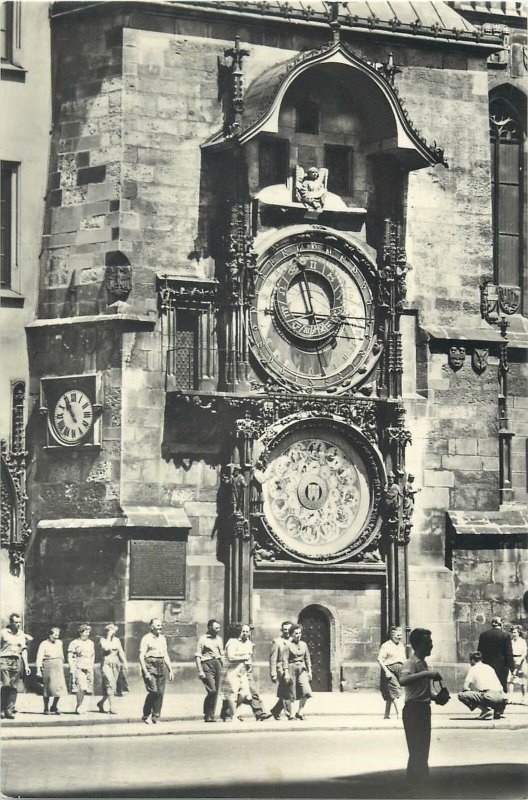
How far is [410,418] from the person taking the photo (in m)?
40.9

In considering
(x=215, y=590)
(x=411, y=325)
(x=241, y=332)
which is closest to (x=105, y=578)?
(x=215, y=590)

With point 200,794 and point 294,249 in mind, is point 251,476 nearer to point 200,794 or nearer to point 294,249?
point 294,249

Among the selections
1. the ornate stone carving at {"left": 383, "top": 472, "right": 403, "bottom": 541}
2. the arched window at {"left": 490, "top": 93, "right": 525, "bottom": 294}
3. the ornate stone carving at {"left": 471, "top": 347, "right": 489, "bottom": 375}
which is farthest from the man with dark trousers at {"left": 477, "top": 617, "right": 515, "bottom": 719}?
the arched window at {"left": 490, "top": 93, "right": 525, "bottom": 294}

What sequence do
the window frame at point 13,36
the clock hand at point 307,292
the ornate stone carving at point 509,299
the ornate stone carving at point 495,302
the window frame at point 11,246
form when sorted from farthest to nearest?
the ornate stone carving at point 509,299 < the ornate stone carving at point 495,302 < the clock hand at point 307,292 < the window frame at point 11,246 < the window frame at point 13,36

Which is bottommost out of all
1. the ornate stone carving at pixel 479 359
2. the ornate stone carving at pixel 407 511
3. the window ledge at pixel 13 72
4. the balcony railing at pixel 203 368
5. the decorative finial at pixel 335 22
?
the ornate stone carving at pixel 407 511

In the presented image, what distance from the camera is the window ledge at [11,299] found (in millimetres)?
38906

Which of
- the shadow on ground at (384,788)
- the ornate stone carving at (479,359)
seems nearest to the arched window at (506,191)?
the ornate stone carving at (479,359)

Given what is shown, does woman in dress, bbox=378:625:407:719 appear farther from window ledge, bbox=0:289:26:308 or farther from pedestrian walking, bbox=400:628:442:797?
pedestrian walking, bbox=400:628:442:797

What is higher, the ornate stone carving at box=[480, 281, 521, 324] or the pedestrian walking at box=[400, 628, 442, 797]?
the ornate stone carving at box=[480, 281, 521, 324]

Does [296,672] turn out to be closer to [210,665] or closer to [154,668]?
[210,665]

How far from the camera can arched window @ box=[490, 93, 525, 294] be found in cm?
4434

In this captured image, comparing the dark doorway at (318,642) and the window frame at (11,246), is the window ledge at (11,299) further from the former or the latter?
the dark doorway at (318,642)

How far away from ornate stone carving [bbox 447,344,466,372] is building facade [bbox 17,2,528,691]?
0.12 feet

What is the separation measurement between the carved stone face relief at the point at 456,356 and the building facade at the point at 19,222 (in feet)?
26.3
